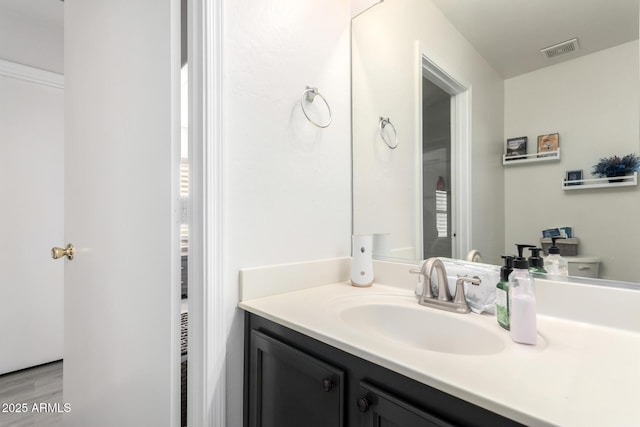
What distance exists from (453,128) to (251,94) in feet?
2.53

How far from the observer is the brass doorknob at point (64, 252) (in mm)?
1276

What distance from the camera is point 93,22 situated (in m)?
1.19

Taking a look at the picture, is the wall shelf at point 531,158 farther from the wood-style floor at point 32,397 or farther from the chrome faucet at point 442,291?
the wood-style floor at point 32,397

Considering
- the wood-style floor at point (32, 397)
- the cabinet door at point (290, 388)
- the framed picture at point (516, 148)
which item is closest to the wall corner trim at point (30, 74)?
the wood-style floor at point (32, 397)

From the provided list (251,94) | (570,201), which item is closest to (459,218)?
(570,201)

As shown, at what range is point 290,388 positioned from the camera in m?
0.79

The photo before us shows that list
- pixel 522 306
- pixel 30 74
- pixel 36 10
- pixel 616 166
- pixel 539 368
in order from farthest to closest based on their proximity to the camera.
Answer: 1. pixel 30 74
2. pixel 36 10
3. pixel 616 166
4. pixel 522 306
5. pixel 539 368

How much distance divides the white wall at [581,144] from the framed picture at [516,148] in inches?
0.6

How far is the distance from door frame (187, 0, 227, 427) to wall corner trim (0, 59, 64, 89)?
2.15 m

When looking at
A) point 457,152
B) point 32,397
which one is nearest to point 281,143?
point 457,152

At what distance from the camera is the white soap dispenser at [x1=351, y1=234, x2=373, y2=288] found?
3.84 ft

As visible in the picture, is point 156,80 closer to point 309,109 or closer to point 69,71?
point 309,109

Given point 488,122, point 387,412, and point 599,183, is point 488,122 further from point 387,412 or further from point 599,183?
point 387,412

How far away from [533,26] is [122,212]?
1479 mm
